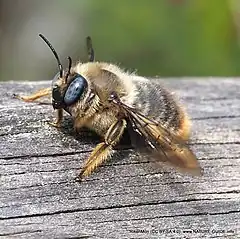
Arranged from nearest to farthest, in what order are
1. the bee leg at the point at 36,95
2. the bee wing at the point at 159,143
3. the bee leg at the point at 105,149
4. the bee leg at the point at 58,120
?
the bee leg at the point at 105,149 < the bee wing at the point at 159,143 < the bee leg at the point at 58,120 < the bee leg at the point at 36,95

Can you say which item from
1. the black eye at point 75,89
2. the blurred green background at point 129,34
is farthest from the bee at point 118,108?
the blurred green background at point 129,34

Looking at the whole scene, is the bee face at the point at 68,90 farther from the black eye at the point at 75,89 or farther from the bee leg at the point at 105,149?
the bee leg at the point at 105,149

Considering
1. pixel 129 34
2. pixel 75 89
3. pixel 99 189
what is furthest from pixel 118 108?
pixel 129 34

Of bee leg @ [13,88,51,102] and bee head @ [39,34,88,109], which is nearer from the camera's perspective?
bee head @ [39,34,88,109]

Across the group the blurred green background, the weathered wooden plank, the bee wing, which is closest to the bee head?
the weathered wooden plank

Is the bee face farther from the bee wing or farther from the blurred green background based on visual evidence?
the blurred green background

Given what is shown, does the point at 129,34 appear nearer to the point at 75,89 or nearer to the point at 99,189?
the point at 75,89

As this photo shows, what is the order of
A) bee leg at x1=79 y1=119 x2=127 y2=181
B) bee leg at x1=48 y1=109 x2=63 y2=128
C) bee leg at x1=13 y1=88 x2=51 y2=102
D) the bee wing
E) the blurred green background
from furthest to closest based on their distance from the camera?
the blurred green background, bee leg at x1=13 y1=88 x2=51 y2=102, bee leg at x1=48 y1=109 x2=63 y2=128, the bee wing, bee leg at x1=79 y1=119 x2=127 y2=181
